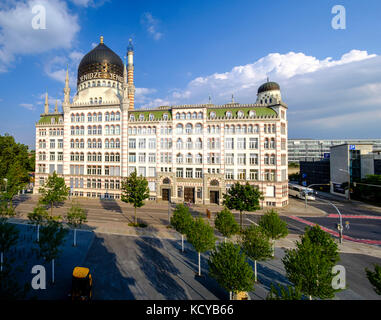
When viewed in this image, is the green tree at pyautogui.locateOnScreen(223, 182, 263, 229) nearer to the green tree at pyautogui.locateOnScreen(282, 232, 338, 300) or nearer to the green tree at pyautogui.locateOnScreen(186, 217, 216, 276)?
the green tree at pyautogui.locateOnScreen(186, 217, 216, 276)

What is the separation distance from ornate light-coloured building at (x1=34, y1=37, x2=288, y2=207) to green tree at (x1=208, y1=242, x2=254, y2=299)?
123 feet

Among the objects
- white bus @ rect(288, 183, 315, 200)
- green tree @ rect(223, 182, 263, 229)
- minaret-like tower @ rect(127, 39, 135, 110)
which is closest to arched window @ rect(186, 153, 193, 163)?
green tree @ rect(223, 182, 263, 229)

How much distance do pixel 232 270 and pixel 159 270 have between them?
10.0 metres

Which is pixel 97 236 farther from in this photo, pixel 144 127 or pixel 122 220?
pixel 144 127

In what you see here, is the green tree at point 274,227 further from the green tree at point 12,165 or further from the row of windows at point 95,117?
the row of windows at point 95,117

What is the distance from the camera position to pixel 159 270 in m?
22.2

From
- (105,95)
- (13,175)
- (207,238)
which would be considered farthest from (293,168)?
(13,175)

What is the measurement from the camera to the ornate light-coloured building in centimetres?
5238

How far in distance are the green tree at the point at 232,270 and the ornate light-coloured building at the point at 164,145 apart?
123 feet

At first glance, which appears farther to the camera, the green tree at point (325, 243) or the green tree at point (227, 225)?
the green tree at point (227, 225)

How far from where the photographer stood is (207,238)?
21.9 metres

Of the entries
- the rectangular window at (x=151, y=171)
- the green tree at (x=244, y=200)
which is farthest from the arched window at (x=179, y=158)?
the green tree at (x=244, y=200)

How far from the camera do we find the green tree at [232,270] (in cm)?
1521

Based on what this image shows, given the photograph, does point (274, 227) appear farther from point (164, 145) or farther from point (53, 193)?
point (53, 193)
